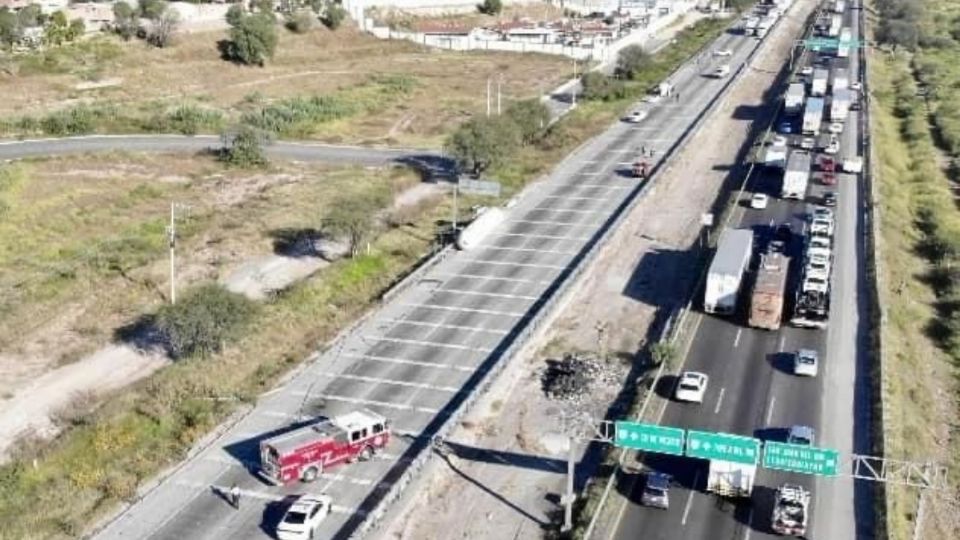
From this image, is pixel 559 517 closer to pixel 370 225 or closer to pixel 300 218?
pixel 370 225

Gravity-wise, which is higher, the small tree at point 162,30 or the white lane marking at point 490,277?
the small tree at point 162,30

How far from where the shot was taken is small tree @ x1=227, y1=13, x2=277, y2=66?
135 meters

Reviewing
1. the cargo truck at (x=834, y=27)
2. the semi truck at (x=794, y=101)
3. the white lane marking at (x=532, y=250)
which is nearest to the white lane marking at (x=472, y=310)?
the white lane marking at (x=532, y=250)

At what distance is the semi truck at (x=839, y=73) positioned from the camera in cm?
12694

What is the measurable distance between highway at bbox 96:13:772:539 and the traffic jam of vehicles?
10.6m

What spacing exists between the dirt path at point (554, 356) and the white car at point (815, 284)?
7.82 m

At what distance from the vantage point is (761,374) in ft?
170

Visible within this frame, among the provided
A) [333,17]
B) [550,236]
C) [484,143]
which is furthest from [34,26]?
[550,236]

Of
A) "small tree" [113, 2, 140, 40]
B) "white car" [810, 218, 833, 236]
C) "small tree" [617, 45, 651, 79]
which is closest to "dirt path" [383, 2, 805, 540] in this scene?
"white car" [810, 218, 833, 236]

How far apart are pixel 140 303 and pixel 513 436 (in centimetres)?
2724

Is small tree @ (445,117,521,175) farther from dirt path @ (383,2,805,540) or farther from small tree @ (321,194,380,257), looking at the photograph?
small tree @ (321,194,380,257)

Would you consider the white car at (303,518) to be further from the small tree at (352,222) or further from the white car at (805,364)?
the small tree at (352,222)

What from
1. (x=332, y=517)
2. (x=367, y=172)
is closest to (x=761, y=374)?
(x=332, y=517)

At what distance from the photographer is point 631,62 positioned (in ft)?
472
